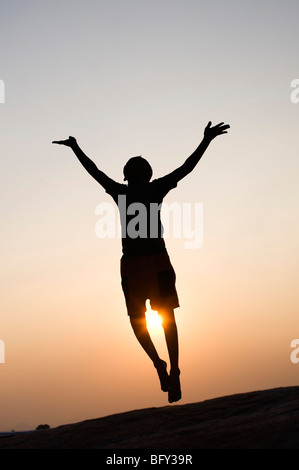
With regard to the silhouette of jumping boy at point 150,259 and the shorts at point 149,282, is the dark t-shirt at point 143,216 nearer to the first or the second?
the silhouette of jumping boy at point 150,259

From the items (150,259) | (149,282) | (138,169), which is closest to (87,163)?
(138,169)

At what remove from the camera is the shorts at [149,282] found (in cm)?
687

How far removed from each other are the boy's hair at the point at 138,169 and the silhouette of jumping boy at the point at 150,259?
1 centimetres

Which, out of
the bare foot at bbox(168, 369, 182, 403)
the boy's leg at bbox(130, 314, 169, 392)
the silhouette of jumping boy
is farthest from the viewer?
the boy's leg at bbox(130, 314, 169, 392)

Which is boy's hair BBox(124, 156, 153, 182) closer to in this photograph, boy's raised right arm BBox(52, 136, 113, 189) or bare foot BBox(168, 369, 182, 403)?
boy's raised right arm BBox(52, 136, 113, 189)

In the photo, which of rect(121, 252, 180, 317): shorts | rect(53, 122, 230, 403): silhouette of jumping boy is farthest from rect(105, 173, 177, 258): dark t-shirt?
rect(121, 252, 180, 317): shorts

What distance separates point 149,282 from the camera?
6918 millimetres

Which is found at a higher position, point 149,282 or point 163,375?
point 149,282

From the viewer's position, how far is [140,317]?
7.04 meters

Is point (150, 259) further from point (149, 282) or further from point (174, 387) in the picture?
point (174, 387)

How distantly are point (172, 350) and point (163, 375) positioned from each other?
1.07 ft

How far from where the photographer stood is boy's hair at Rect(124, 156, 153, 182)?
23.5 feet

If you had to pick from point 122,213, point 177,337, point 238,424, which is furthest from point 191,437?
point 122,213
